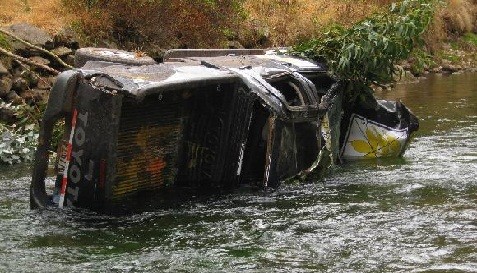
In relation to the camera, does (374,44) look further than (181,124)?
Yes

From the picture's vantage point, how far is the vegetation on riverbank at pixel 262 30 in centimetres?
1016

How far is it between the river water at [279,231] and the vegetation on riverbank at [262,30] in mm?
1427

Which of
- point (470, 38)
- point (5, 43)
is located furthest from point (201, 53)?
point (470, 38)

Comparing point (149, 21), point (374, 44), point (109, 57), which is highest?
point (149, 21)

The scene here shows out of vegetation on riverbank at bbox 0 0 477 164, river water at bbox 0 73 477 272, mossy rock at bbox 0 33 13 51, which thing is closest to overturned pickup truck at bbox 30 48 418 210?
river water at bbox 0 73 477 272

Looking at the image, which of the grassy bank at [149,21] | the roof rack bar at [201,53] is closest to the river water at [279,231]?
the roof rack bar at [201,53]

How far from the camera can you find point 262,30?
2022cm

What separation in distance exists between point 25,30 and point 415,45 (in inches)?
245

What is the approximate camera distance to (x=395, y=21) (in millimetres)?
10109

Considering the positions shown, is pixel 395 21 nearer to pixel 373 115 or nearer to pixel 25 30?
pixel 373 115

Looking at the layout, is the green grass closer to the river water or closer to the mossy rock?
the mossy rock

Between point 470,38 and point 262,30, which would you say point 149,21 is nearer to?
point 262,30

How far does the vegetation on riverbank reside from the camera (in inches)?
400

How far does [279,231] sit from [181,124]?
5.69 feet
